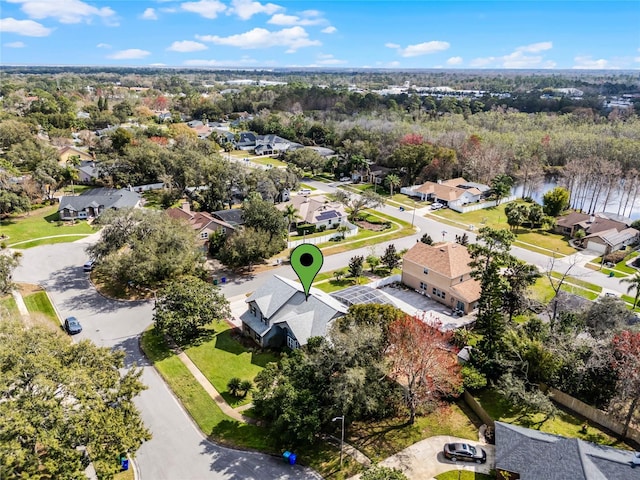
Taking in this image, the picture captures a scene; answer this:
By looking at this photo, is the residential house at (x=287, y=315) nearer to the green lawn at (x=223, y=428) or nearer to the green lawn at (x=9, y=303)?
the green lawn at (x=223, y=428)

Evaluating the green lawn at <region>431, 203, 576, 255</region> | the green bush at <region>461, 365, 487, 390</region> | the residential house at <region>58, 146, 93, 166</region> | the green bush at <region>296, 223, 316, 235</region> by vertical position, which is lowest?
the green lawn at <region>431, 203, 576, 255</region>

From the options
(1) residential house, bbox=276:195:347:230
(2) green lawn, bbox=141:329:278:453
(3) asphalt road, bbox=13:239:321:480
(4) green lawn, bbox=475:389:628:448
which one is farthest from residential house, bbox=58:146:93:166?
(4) green lawn, bbox=475:389:628:448

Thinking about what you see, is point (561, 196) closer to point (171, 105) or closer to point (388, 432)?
point (388, 432)

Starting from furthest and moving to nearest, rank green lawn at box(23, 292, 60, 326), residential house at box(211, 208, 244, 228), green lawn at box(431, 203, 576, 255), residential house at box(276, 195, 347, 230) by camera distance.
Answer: residential house at box(276, 195, 347, 230), residential house at box(211, 208, 244, 228), green lawn at box(431, 203, 576, 255), green lawn at box(23, 292, 60, 326)

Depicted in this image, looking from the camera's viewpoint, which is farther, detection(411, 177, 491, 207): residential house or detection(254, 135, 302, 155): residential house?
detection(254, 135, 302, 155): residential house

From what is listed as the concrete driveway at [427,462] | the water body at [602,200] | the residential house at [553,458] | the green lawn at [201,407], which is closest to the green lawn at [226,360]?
the green lawn at [201,407]

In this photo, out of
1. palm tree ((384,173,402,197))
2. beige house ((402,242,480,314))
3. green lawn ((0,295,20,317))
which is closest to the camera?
green lawn ((0,295,20,317))

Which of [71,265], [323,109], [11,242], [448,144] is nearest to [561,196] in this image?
[448,144]

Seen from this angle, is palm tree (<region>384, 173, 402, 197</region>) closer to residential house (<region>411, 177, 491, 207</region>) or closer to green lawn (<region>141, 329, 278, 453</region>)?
residential house (<region>411, 177, 491, 207</region>)
